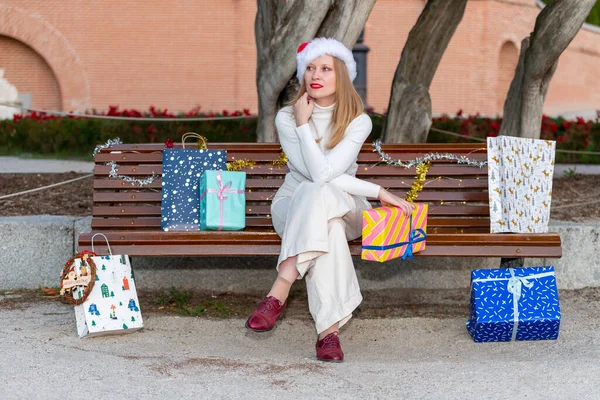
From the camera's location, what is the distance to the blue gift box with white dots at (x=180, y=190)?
569 centimetres

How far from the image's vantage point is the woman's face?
18.0 feet

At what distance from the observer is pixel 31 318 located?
228 inches

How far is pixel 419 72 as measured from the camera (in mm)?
8812

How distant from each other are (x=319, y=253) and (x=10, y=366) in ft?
5.20

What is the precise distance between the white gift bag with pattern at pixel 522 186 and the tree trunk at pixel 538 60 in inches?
72.4

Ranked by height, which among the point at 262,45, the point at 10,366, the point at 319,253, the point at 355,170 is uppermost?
the point at 262,45

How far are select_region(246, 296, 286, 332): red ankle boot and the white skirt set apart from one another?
0.64ft

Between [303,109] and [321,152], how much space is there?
10.9 inches

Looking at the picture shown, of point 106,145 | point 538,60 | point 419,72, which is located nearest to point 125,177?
point 106,145

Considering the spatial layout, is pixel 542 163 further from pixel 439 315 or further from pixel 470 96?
pixel 470 96

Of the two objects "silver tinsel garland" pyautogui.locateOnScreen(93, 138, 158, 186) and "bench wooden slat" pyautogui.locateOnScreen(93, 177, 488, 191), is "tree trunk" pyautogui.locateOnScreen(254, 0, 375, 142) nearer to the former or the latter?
"bench wooden slat" pyautogui.locateOnScreen(93, 177, 488, 191)

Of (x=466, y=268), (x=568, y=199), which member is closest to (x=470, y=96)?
(x=568, y=199)

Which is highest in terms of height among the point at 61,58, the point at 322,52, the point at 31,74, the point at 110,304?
the point at 61,58

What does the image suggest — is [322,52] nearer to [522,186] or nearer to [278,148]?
[278,148]
